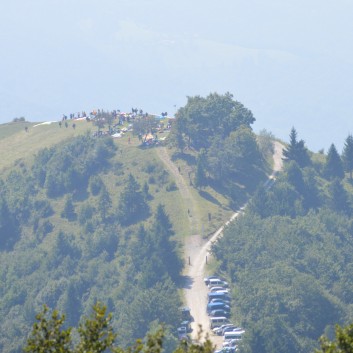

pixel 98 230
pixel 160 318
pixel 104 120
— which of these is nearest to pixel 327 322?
pixel 160 318

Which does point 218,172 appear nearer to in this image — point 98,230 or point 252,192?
point 252,192

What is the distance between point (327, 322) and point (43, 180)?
48712 mm

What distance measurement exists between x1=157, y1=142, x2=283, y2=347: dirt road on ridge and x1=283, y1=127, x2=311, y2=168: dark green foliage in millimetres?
2507

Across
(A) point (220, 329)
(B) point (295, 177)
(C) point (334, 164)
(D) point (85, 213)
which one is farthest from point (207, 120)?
(A) point (220, 329)

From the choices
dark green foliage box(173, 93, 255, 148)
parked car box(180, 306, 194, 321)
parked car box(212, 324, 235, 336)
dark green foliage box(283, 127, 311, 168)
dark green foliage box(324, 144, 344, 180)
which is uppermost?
dark green foliage box(173, 93, 255, 148)

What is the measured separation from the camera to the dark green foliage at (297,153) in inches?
6024

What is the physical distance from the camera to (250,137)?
150 m

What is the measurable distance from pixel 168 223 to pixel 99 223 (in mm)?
9117

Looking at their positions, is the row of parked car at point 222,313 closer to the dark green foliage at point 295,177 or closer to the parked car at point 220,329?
the parked car at point 220,329

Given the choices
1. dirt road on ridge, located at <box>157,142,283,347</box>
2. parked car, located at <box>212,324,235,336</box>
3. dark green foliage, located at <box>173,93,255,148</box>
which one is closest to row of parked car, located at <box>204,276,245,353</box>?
parked car, located at <box>212,324,235,336</box>

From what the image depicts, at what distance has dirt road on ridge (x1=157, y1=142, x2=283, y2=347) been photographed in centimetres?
11656

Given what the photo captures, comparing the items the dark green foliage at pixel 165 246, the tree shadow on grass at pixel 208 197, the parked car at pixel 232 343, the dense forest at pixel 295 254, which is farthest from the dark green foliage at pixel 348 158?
the parked car at pixel 232 343

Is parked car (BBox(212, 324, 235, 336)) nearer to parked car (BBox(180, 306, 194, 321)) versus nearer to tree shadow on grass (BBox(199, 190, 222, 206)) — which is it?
parked car (BBox(180, 306, 194, 321))

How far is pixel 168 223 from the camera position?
136m
